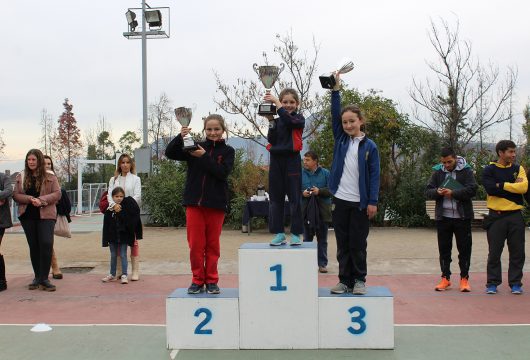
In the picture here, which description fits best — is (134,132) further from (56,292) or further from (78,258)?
(56,292)

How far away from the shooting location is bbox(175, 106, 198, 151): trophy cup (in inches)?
179

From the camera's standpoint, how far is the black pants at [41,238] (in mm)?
7121

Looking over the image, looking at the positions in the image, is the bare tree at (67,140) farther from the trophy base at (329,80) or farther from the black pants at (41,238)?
the trophy base at (329,80)

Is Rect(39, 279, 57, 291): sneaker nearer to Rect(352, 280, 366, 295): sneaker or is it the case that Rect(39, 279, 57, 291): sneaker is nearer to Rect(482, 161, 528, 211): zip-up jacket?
Rect(352, 280, 366, 295): sneaker

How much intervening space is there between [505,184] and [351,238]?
2.85 meters

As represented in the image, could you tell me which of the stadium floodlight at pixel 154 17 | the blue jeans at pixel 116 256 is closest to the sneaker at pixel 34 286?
the blue jeans at pixel 116 256

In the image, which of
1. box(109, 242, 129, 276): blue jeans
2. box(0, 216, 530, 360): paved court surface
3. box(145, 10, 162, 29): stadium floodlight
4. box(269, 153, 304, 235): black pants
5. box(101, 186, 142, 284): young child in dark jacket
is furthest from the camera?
box(145, 10, 162, 29): stadium floodlight

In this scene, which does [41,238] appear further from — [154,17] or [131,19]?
[131,19]

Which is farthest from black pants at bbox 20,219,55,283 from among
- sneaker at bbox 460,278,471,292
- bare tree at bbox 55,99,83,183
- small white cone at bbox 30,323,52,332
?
bare tree at bbox 55,99,83,183

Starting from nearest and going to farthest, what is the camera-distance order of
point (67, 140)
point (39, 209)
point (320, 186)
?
point (39, 209)
point (320, 186)
point (67, 140)

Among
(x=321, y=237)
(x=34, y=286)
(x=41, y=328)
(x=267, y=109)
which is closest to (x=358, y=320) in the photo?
(x=267, y=109)

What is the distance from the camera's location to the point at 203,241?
4.84m

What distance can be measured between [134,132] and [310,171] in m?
31.8

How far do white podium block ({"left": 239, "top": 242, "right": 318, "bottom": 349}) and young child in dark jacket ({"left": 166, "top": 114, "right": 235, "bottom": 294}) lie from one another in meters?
0.41
